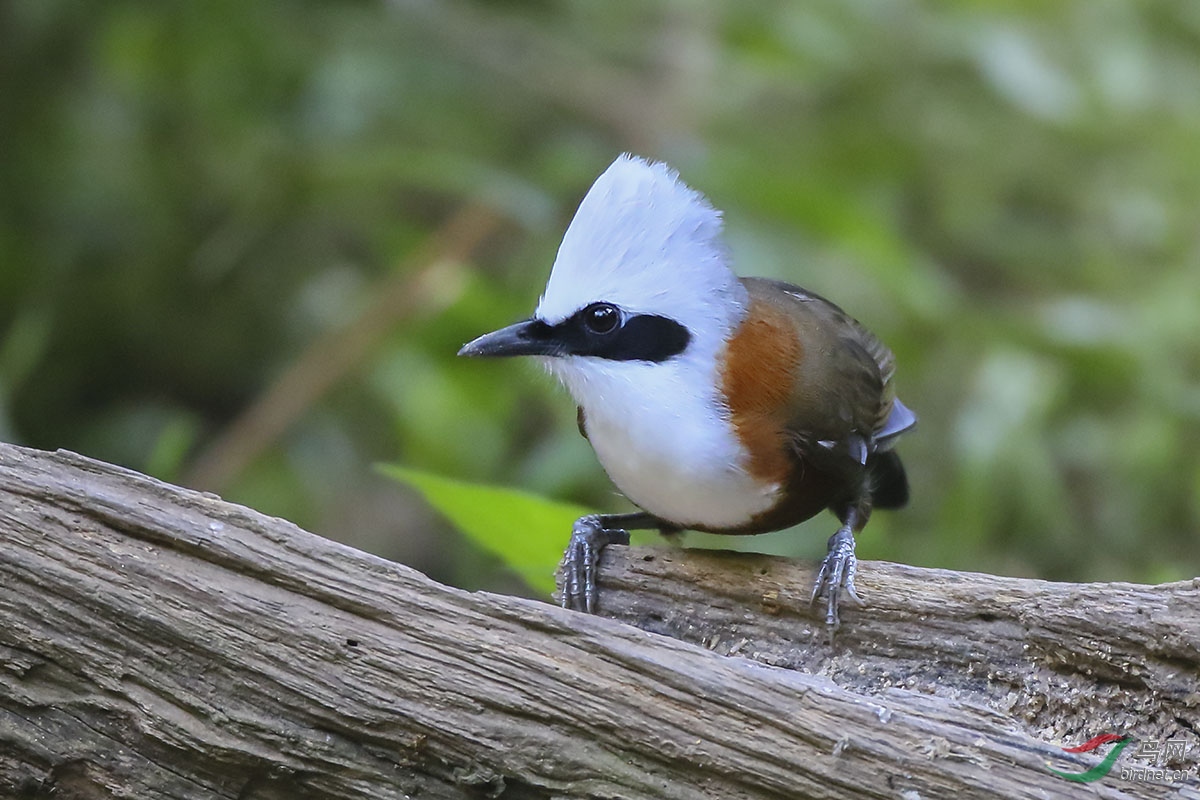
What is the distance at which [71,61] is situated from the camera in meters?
4.41

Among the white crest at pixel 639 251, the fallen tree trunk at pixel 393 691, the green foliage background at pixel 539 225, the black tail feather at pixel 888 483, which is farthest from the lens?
the green foliage background at pixel 539 225

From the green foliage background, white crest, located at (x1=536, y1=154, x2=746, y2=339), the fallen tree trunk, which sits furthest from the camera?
the green foliage background

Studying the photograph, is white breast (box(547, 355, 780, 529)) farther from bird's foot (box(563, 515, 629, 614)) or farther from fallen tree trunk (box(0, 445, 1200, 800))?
fallen tree trunk (box(0, 445, 1200, 800))

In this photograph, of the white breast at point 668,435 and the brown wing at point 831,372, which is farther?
the brown wing at point 831,372

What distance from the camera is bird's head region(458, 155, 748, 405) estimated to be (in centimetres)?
214

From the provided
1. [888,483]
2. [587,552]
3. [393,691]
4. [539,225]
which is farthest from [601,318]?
[539,225]

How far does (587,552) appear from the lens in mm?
2396

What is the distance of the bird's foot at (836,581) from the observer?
2160 millimetres

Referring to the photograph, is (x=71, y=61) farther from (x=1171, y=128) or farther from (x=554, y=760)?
(x=1171, y=128)

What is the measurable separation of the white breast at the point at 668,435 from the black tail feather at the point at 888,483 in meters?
0.65

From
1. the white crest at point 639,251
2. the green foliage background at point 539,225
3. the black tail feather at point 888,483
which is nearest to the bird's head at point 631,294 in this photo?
the white crest at point 639,251

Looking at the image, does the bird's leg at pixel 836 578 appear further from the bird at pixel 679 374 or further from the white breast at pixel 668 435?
the white breast at pixel 668 435

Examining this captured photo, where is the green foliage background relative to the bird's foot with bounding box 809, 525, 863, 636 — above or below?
above

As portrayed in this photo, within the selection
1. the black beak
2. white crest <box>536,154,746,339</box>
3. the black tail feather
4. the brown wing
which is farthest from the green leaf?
the black tail feather
